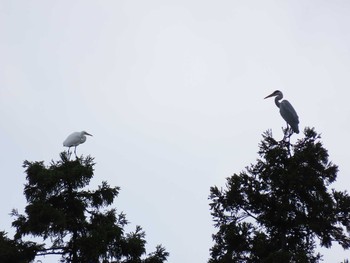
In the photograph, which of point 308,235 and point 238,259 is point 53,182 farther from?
point 308,235

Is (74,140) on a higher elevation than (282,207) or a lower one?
higher

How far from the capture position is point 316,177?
16734mm

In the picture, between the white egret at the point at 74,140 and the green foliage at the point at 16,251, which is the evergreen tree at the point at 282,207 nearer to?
the green foliage at the point at 16,251

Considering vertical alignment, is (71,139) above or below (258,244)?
above

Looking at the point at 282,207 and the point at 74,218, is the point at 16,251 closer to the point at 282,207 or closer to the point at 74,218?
the point at 74,218

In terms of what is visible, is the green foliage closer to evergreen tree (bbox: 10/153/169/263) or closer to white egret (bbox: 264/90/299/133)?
evergreen tree (bbox: 10/153/169/263)

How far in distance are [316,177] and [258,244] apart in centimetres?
265

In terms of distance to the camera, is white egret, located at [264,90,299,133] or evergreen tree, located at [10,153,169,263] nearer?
evergreen tree, located at [10,153,169,263]

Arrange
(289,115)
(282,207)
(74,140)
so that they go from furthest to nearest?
(74,140) < (289,115) < (282,207)

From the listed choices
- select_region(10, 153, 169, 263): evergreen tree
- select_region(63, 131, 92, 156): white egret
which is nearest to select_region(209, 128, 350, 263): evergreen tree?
select_region(10, 153, 169, 263): evergreen tree

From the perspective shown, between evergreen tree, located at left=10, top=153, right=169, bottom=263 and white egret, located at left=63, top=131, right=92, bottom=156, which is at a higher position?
white egret, located at left=63, top=131, right=92, bottom=156

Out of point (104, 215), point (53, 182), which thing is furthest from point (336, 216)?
point (53, 182)

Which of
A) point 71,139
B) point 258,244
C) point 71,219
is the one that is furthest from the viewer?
point 71,139

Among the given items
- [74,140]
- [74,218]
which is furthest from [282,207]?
[74,140]
